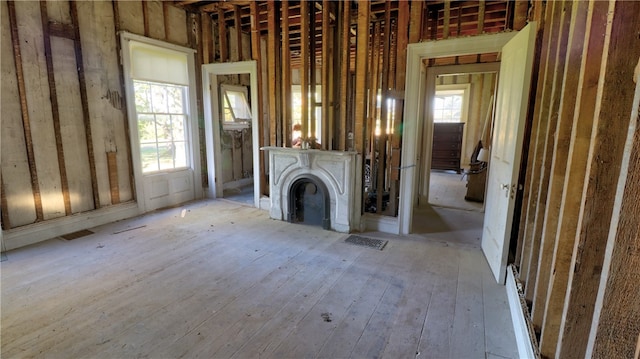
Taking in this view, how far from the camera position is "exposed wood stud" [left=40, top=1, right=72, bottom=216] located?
11.3ft

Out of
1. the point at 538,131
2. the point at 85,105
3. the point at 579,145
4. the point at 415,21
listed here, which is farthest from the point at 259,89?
the point at 579,145

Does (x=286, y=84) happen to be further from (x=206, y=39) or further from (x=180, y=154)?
(x=180, y=154)

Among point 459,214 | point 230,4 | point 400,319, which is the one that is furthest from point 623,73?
point 230,4

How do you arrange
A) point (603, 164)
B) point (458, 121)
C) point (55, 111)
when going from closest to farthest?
1. point (603, 164)
2. point (55, 111)
3. point (458, 121)

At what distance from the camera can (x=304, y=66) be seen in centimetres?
413

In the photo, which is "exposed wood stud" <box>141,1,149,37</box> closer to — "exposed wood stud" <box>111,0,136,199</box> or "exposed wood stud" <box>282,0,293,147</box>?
"exposed wood stud" <box>111,0,136,199</box>

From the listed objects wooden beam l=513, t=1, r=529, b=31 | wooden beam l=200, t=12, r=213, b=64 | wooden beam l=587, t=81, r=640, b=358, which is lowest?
wooden beam l=587, t=81, r=640, b=358

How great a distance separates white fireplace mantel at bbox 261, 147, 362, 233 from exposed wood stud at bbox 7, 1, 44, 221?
2.73m

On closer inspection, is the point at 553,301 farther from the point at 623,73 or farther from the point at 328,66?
the point at 328,66

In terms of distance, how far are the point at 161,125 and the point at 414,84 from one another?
3.82 metres

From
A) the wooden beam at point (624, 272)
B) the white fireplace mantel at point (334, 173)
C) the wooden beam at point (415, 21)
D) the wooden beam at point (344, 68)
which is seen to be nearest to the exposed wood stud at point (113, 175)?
the white fireplace mantel at point (334, 173)

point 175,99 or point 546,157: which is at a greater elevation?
point 175,99

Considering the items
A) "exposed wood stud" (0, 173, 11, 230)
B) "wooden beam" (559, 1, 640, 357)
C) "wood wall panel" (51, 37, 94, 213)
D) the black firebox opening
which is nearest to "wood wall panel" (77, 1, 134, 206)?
"wood wall panel" (51, 37, 94, 213)

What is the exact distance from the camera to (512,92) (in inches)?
104
